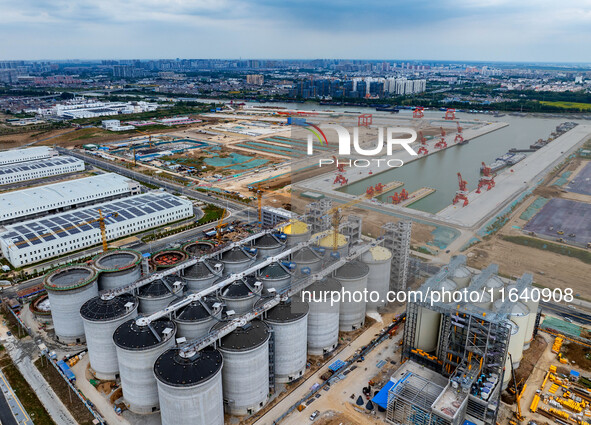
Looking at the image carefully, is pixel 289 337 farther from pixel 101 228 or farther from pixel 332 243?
pixel 101 228

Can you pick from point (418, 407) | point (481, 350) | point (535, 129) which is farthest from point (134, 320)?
point (535, 129)

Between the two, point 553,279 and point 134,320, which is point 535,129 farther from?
point 134,320

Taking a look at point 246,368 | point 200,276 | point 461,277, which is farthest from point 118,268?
point 461,277

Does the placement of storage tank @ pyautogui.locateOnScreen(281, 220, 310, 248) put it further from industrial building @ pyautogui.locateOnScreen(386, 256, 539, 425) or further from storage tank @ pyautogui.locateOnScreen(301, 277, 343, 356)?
industrial building @ pyautogui.locateOnScreen(386, 256, 539, 425)

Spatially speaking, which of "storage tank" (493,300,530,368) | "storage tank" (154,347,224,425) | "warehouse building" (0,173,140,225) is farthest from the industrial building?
"warehouse building" (0,173,140,225)

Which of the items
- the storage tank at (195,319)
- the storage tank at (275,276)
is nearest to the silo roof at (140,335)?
the storage tank at (195,319)

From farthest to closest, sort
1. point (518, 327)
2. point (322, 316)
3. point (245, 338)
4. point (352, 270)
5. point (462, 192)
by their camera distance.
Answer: point (462, 192), point (352, 270), point (322, 316), point (518, 327), point (245, 338)
